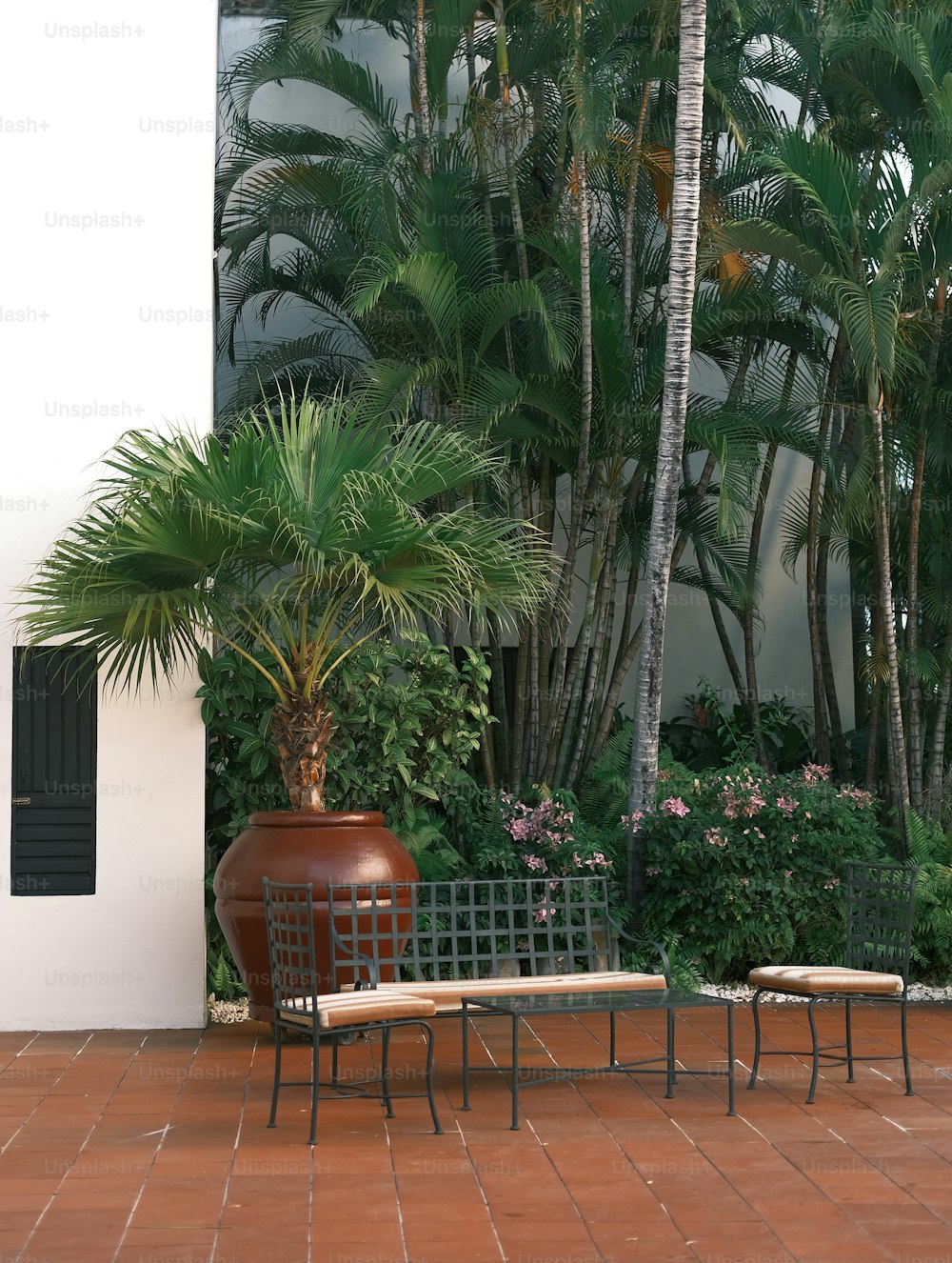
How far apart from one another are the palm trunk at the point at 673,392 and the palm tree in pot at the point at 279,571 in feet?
5.21

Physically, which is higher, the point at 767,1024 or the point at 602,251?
the point at 602,251

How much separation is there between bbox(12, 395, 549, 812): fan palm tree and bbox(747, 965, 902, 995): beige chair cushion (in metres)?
2.30

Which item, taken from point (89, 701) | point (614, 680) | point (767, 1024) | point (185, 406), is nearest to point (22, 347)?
point (185, 406)

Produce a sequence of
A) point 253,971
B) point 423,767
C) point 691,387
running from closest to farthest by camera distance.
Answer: point 253,971 < point 423,767 < point 691,387

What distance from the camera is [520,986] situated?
6.44 m

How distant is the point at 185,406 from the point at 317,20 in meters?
3.63

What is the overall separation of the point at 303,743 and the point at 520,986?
1935mm

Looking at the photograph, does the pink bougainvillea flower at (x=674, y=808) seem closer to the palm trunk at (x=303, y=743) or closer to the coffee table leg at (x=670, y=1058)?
the palm trunk at (x=303, y=743)

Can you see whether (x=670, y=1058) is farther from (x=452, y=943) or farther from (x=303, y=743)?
(x=303, y=743)

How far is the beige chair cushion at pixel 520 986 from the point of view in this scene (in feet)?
20.8

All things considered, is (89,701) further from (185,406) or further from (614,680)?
(614,680)

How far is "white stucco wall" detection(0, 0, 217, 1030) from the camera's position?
26.1 feet

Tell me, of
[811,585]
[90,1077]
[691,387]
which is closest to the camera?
[90,1077]

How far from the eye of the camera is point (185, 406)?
8180 millimetres
